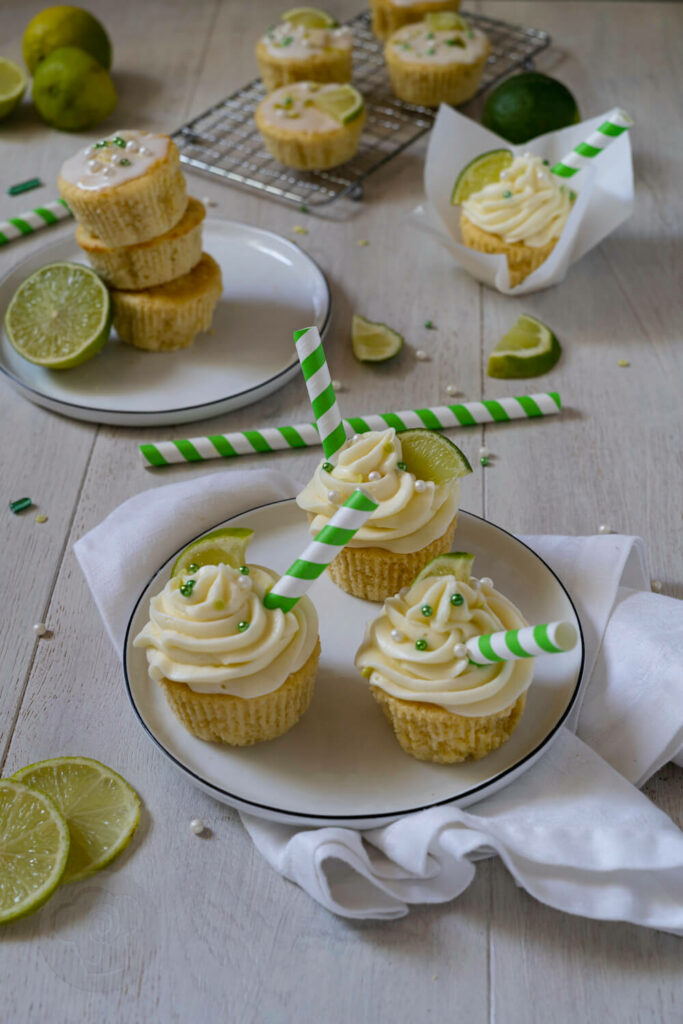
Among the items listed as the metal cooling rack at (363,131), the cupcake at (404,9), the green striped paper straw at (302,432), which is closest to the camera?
A: the green striped paper straw at (302,432)

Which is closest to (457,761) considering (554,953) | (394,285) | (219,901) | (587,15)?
(554,953)

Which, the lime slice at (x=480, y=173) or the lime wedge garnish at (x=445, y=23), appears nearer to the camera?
the lime slice at (x=480, y=173)

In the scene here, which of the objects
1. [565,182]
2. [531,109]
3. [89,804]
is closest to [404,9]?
[531,109]

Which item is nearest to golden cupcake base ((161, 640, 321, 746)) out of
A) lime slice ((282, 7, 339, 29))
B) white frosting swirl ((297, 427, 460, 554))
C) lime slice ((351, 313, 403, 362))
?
white frosting swirl ((297, 427, 460, 554))

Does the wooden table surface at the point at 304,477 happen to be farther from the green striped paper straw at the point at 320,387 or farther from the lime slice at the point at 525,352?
the green striped paper straw at the point at 320,387

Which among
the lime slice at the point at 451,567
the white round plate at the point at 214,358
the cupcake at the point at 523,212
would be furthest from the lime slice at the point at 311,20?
the lime slice at the point at 451,567

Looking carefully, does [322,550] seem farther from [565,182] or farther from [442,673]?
[565,182]
